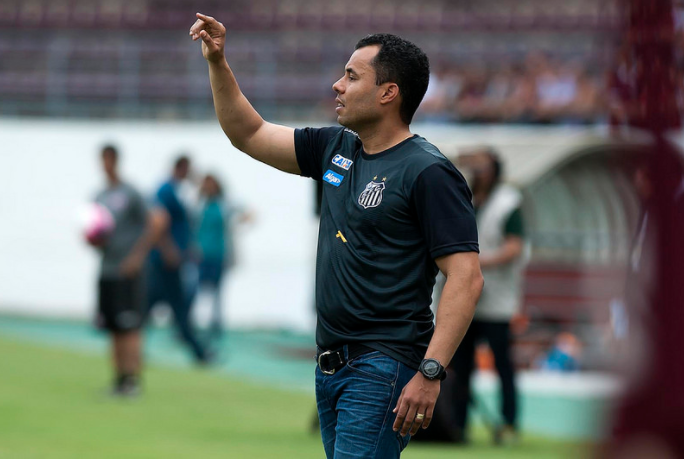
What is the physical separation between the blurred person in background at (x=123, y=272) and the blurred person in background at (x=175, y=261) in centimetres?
189

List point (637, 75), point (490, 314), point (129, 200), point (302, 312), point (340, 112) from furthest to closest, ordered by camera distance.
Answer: point (302, 312)
point (129, 200)
point (490, 314)
point (340, 112)
point (637, 75)

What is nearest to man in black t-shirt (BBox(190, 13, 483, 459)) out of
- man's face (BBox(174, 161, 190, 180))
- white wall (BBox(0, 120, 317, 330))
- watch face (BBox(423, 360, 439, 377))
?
watch face (BBox(423, 360, 439, 377))

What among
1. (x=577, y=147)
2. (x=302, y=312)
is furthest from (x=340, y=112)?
(x=302, y=312)

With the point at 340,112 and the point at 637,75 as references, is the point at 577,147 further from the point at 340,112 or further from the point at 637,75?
the point at 637,75

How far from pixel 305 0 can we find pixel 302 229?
9.62m

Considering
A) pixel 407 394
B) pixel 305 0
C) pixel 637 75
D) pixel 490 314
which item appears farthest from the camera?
pixel 305 0

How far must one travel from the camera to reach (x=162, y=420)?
9133mm

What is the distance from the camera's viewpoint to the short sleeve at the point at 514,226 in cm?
852

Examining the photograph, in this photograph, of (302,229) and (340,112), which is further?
(302,229)

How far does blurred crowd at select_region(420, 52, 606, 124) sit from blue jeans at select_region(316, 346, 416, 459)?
49.1 feet

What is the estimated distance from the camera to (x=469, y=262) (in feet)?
12.0

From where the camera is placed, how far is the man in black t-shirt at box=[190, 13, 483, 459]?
11.9 feet

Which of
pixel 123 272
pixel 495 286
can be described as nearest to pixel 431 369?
pixel 495 286

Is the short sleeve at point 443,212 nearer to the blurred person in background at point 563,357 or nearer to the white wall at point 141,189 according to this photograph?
the blurred person in background at point 563,357
